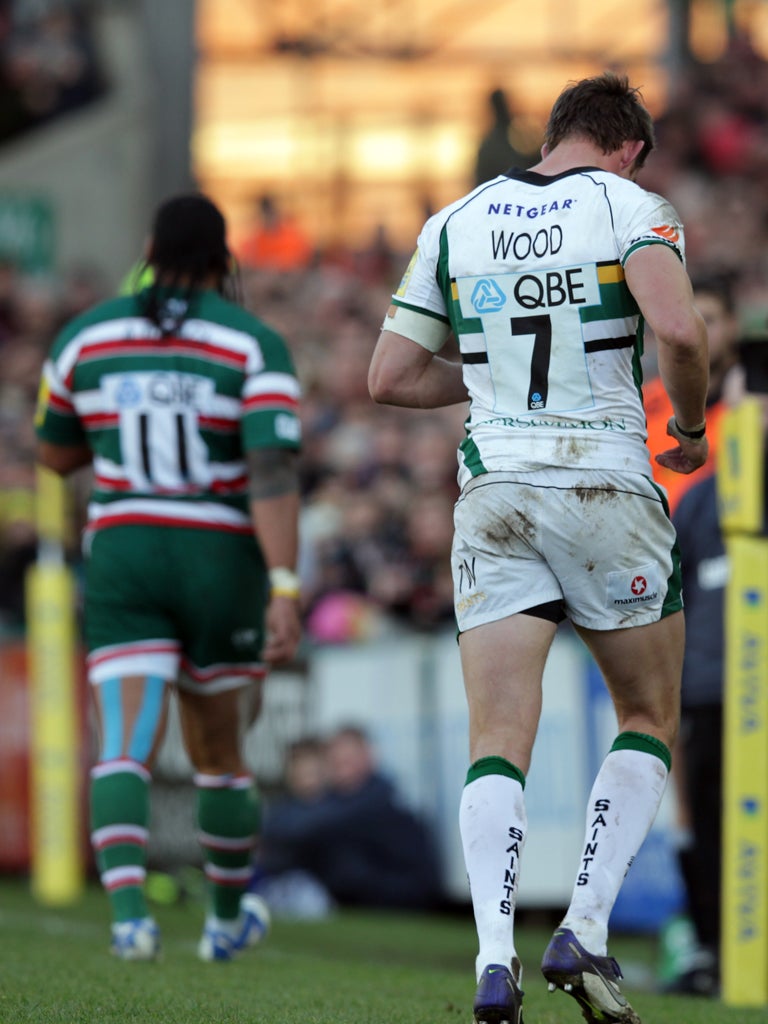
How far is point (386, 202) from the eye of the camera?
2202 cm

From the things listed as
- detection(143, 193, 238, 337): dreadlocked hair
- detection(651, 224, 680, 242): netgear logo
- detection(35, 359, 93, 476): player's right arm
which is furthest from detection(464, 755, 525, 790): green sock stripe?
detection(35, 359, 93, 476): player's right arm

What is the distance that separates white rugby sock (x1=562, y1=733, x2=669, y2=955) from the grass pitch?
0.62 m

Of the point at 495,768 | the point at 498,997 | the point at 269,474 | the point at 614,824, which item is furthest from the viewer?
the point at 269,474

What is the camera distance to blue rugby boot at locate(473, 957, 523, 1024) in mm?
4035

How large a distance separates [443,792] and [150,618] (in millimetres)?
4688

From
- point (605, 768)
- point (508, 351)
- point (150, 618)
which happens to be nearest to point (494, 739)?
point (605, 768)

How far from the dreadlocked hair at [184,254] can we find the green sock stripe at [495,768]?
2.46m

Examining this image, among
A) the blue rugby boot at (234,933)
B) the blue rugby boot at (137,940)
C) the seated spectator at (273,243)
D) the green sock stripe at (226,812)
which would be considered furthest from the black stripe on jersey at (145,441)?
the seated spectator at (273,243)

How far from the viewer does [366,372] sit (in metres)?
15.2

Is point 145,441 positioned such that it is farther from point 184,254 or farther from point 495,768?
point 495,768

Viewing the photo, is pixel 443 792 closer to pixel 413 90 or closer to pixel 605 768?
pixel 605 768

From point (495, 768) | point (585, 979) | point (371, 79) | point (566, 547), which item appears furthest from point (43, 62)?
point (585, 979)

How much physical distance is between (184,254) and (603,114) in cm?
220

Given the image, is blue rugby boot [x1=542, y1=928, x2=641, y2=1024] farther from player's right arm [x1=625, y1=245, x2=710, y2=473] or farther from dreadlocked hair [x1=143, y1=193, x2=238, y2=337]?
dreadlocked hair [x1=143, y1=193, x2=238, y2=337]
